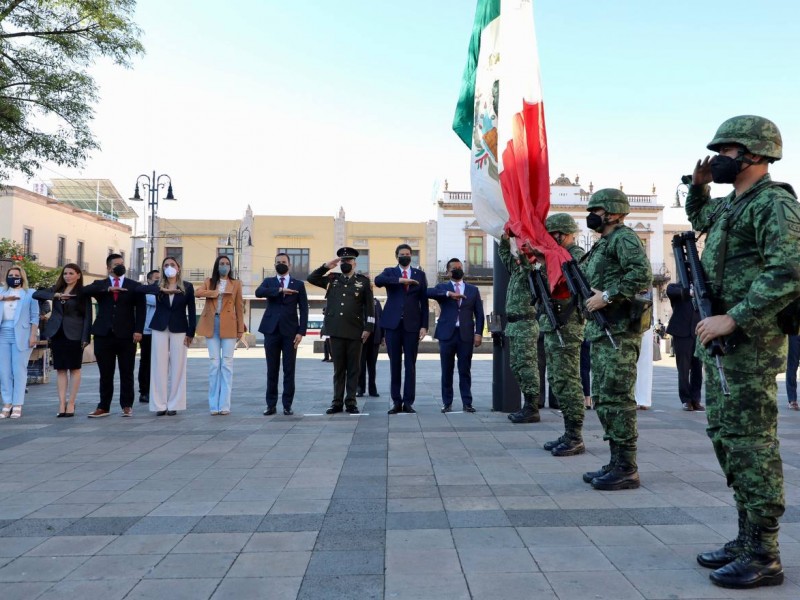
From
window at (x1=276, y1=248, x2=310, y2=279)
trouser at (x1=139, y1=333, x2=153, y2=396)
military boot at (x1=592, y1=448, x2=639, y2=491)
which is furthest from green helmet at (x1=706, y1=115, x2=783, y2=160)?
window at (x1=276, y1=248, x2=310, y2=279)

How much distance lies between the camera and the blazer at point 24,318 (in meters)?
8.09

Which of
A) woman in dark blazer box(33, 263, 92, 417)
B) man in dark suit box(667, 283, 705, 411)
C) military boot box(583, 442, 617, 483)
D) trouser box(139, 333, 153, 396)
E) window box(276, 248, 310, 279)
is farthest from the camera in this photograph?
window box(276, 248, 310, 279)

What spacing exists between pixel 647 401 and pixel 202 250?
44.6 m

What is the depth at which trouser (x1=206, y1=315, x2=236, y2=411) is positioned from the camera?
808 centimetres

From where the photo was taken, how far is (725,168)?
2.90 meters

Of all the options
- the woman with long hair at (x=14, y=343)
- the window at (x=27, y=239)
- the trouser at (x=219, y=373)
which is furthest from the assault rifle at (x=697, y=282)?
the window at (x=27, y=239)

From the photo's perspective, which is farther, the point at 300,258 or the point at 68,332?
the point at 300,258

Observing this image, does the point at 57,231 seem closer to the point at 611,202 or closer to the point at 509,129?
the point at 509,129

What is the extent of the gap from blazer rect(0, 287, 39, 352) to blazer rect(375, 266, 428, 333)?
446 centimetres

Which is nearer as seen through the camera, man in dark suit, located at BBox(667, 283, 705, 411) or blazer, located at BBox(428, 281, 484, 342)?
blazer, located at BBox(428, 281, 484, 342)

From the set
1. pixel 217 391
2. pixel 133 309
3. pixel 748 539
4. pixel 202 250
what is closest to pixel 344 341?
pixel 217 391

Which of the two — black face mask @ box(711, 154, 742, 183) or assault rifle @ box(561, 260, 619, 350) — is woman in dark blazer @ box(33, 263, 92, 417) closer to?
assault rifle @ box(561, 260, 619, 350)

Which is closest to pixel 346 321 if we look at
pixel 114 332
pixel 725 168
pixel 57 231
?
pixel 114 332

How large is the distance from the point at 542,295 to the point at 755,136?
2910 millimetres
